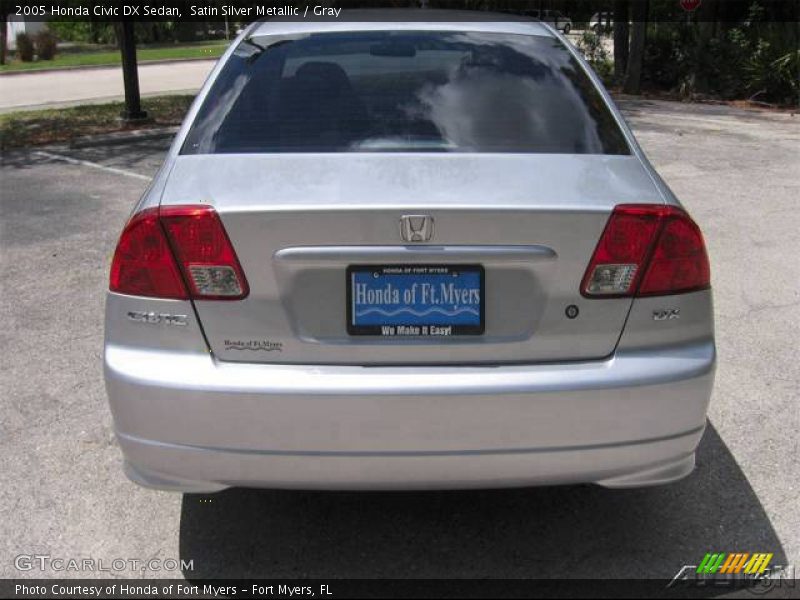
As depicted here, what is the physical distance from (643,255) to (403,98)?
3.38 ft

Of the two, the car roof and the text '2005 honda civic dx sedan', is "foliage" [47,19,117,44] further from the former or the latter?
the text '2005 honda civic dx sedan'

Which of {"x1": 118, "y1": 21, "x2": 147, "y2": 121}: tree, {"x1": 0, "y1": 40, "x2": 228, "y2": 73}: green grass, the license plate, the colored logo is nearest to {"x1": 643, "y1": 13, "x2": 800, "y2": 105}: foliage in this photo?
{"x1": 0, "y1": 40, "x2": 228, "y2": 73}: green grass

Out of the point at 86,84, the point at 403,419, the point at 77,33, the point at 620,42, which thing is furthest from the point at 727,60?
the point at 77,33

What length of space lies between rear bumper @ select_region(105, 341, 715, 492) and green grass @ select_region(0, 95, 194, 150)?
32.2ft

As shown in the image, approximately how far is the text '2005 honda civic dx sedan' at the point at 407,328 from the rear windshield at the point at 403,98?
8.2 inches

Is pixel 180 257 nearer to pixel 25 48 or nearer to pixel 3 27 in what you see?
pixel 25 48

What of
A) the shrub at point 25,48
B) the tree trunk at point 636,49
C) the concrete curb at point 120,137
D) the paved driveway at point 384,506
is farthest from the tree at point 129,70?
the shrub at point 25,48

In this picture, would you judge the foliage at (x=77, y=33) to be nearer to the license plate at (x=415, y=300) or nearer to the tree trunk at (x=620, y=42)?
the tree trunk at (x=620, y=42)

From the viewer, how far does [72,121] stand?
1375cm

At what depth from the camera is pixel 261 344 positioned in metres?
2.68

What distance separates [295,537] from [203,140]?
1.42m

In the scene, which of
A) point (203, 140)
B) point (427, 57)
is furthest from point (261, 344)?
point (427, 57)

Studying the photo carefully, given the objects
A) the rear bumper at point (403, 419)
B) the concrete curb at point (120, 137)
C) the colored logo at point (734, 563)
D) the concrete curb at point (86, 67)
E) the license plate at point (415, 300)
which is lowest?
the colored logo at point (734, 563)

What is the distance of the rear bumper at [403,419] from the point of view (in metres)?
2.61
